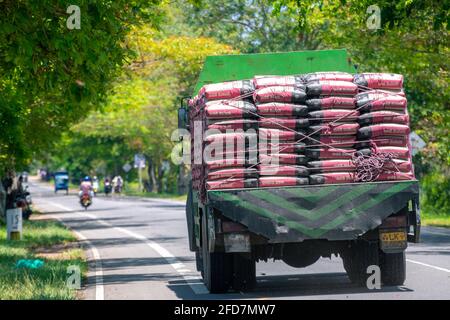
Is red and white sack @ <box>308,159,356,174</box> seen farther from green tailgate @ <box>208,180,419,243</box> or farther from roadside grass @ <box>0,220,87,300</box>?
roadside grass @ <box>0,220,87,300</box>

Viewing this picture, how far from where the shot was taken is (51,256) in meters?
25.3

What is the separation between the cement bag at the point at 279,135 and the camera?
1436 cm

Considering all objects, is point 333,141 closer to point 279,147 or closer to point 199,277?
point 279,147

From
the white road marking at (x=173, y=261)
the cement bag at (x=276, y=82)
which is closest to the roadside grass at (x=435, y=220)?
the white road marking at (x=173, y=261)

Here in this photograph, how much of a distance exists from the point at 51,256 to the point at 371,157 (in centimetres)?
1253

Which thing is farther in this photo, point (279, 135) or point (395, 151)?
point (395, 151)

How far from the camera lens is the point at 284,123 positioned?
1445 cm

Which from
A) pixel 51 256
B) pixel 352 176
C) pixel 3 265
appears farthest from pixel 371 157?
pixel 51 256

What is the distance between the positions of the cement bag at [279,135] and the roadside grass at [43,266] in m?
3.36

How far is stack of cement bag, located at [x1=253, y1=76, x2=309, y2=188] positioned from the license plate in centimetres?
122

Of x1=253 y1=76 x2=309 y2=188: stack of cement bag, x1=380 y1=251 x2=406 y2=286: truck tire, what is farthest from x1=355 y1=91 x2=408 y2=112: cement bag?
x1=380 y1=251 x2=406 y2=286: truck tire

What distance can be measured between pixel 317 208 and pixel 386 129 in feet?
4.53

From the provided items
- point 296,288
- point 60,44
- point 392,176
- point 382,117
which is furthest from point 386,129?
point 60,44

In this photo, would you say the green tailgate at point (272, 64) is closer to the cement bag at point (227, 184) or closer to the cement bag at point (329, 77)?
the cement bag at point (329, 77)
